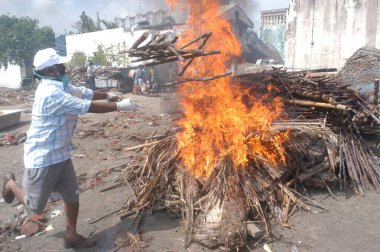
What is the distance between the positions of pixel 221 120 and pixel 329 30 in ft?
39.7

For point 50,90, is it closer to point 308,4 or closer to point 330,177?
point 330,177

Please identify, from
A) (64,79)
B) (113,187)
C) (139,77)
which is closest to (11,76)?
(139,77)

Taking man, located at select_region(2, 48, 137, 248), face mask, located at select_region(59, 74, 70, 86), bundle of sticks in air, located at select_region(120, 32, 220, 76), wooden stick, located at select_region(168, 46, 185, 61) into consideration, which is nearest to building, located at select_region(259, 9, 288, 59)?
bundle of sticks in air, located at select_region(120, 32, 220, 76)

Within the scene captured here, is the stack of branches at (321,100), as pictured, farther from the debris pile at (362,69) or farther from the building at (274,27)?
the building at (274,27)

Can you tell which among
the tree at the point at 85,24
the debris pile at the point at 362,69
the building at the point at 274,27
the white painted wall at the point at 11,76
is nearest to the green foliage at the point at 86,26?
the tree at the point at 85,24

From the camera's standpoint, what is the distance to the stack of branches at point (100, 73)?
22125mm

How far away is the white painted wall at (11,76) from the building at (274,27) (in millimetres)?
23709

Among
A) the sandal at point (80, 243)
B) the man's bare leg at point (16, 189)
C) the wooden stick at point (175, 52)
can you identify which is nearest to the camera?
the sandal at point (80, 243)

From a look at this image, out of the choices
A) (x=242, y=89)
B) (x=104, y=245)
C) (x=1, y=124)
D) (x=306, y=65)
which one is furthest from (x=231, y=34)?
(x=306, y=65)

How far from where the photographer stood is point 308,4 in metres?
15.0

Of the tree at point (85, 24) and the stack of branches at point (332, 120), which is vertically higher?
the tree at point (85, 24)

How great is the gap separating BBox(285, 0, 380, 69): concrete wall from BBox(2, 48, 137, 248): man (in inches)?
524

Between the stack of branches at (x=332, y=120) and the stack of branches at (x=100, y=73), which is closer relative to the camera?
the stack of branches at (x=332, y=120)

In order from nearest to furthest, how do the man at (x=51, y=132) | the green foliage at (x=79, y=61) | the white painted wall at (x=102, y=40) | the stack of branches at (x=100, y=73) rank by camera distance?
the man at (x=51, y=132)
the stack of branches at (x=100, y=73)
the white painted wall at (x=102, y=40)
the green foliage at (x=79, y=61)
